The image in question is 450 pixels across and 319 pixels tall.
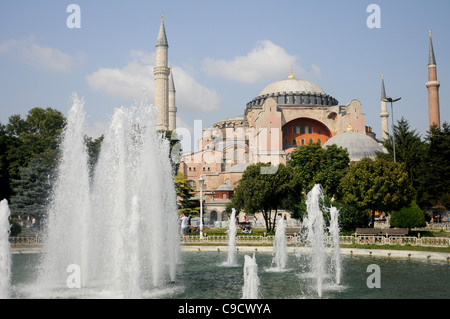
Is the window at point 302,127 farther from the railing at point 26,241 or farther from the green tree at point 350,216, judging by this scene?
the railing at point 26,241

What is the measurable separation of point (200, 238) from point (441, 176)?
1511cm

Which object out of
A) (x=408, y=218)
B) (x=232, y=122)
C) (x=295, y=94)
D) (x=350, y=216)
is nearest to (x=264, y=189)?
(x=350, y=216)

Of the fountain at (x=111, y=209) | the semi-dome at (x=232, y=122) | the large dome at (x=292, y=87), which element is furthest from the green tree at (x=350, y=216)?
the semi-dome at (x=232, y=122)

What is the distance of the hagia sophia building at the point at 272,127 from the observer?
4372cm

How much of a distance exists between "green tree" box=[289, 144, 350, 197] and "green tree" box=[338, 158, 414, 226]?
11.0 feet

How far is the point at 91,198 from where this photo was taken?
39.4 feet

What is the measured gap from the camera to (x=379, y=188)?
21.8 meters

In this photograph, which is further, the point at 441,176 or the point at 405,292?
the point at 441,176

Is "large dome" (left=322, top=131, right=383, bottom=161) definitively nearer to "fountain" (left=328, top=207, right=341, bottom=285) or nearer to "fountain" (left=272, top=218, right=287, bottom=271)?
"fountain" (left=272, top=218, right=287, bottom=271)

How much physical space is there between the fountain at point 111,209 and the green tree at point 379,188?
1312 cm

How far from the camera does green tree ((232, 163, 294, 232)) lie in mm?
25078

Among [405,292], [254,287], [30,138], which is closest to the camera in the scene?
[254,287]

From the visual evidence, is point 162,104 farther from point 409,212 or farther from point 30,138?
point 409,212

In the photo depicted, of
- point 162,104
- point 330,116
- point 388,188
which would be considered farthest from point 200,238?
point 330,116
